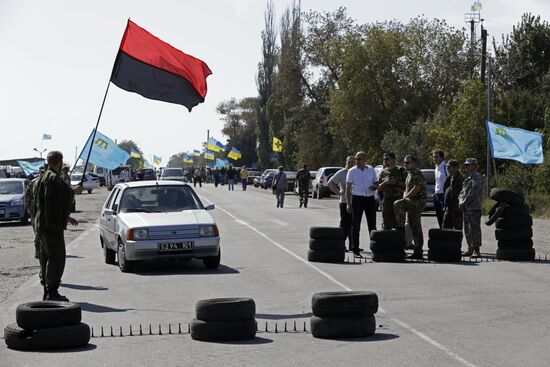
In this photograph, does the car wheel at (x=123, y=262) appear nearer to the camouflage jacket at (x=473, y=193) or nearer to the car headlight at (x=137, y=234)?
the car headlight at (x=137, y=234)

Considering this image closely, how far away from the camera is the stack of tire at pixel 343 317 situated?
9.22 meters

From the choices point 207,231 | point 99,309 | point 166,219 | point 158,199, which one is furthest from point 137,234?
point 99,309

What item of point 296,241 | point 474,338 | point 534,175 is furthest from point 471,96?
point 474,338

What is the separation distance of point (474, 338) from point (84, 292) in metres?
5.93

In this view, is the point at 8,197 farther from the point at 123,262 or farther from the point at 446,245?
the point at 446,245

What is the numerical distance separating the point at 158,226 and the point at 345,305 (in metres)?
6.82

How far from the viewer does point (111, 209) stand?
1734 cm

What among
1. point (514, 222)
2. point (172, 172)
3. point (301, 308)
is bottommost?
point (301, 308)

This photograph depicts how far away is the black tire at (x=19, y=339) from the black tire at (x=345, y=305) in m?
2.63

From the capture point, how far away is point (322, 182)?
53.3 metres

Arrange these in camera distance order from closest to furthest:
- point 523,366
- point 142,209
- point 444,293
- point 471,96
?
point 523,366
point 444,293
point 142,209
point 471,96

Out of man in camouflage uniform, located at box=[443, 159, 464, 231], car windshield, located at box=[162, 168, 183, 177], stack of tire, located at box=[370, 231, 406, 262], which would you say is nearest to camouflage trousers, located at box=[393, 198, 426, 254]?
stack of tire, located at box=[370, 231, 406, 262]

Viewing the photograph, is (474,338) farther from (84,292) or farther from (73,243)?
(73,243)

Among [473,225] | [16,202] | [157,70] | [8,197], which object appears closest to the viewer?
[157,70]
